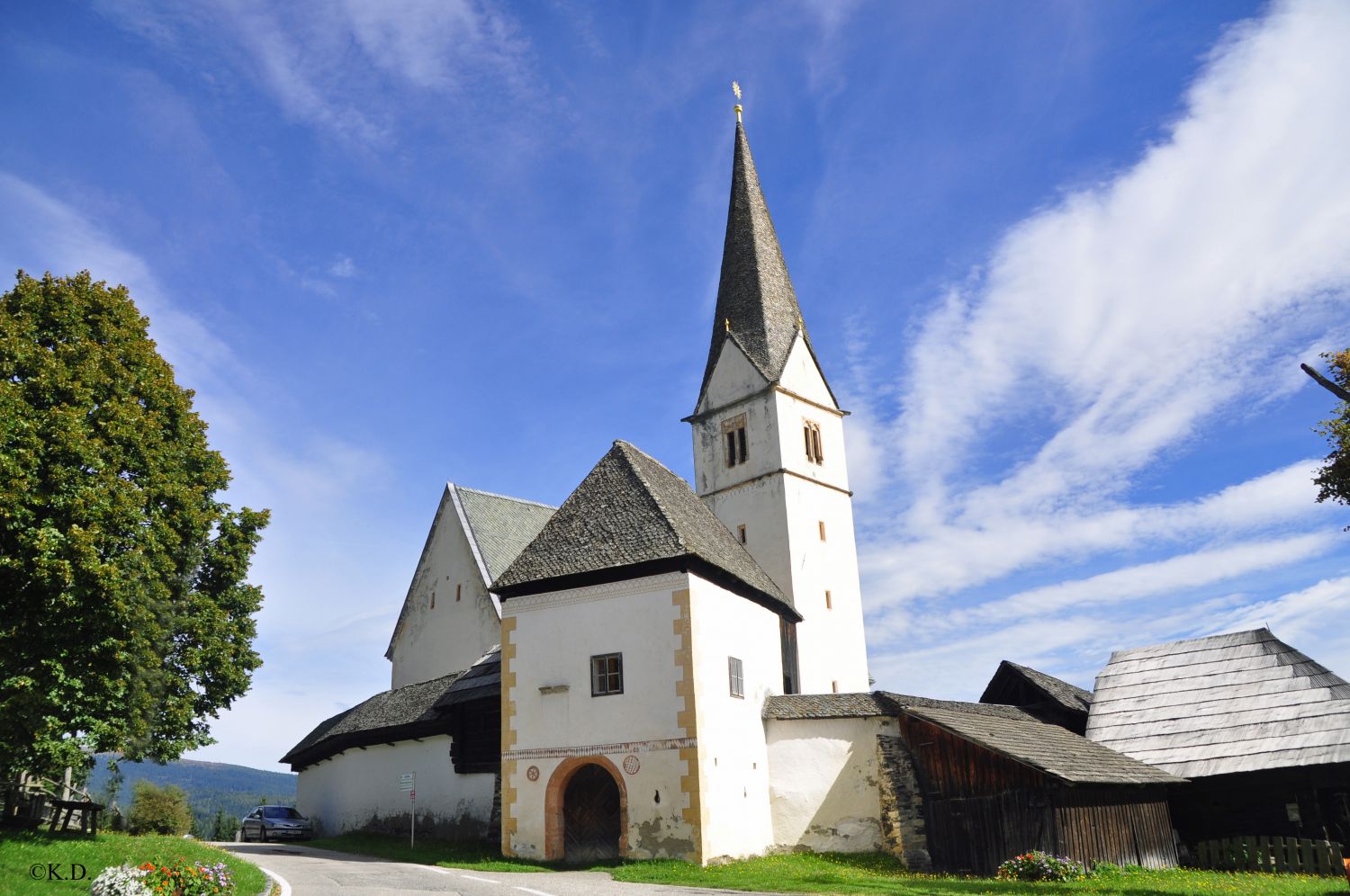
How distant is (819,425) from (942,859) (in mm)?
19026

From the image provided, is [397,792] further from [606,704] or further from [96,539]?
[96,539]

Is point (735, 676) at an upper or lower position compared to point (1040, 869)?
upper

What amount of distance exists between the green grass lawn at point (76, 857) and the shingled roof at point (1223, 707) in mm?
21517

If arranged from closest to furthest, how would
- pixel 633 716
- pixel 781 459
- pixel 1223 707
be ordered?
pixel 633 716 → pixel 1223 707 → pixel 781 459

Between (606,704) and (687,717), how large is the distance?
2102 millimetres

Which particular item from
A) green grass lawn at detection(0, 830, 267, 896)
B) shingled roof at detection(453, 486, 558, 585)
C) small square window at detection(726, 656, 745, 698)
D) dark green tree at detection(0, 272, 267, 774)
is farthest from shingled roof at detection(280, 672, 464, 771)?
small square window at detection(726, 656, 745, 698)

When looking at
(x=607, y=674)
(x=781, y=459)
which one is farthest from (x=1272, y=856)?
(x=781, y=459)

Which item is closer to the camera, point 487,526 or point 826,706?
point 826,706

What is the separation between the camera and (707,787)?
2191 centimetres

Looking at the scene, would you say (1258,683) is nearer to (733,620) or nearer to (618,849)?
(733,620)

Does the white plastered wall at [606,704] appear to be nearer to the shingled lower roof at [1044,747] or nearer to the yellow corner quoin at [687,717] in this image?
the yellow corner quoin at [687,717]

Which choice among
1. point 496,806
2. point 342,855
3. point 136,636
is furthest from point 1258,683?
point 136,636

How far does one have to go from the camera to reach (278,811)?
3219cm

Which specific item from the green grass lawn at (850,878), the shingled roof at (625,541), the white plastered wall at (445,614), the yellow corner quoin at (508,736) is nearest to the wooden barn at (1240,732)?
the green grass lawn at (850,878)
